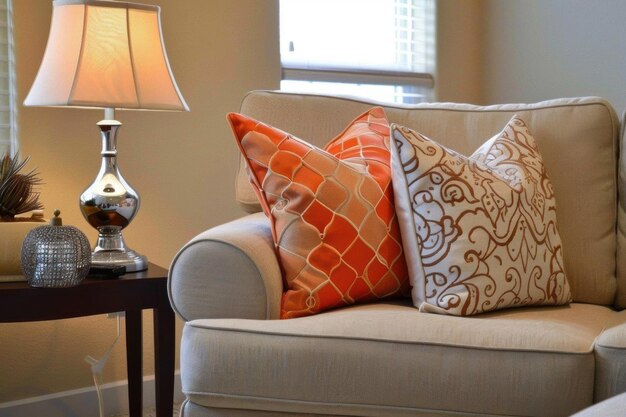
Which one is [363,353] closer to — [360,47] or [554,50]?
[360,47]

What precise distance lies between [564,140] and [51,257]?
1.18 metres

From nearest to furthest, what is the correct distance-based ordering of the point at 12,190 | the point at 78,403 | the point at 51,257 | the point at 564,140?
the point at 51,257
the point at 12,190
the point at 564,140
the point at 78,403

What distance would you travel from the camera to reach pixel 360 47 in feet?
10.4

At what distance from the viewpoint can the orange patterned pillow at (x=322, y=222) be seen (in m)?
1.67

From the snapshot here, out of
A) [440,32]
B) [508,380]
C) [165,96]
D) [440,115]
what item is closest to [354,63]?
[440,32]

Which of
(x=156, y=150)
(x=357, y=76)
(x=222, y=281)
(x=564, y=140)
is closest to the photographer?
(x=222, y=281)

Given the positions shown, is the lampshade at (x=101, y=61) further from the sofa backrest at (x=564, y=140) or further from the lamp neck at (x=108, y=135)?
the sofa backrest at (x=564, y=140)

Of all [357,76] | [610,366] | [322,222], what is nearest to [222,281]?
[322,222]

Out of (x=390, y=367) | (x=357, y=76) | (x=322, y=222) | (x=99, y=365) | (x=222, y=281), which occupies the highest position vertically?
(x=357, y=76)

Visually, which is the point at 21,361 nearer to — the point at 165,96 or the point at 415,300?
the point at 165,96

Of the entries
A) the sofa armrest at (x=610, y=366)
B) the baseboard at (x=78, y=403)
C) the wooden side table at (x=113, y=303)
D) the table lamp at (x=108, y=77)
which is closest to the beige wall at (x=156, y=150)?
the baseboard at (x=78, y=403)

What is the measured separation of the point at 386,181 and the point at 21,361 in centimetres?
123

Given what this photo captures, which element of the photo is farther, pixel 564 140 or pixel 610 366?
pixel 564 140

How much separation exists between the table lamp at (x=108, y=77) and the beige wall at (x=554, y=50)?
65.0 inches
